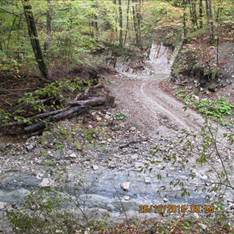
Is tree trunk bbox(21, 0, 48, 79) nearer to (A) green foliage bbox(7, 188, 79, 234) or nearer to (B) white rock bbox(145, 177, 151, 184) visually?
(B) white rock bbox(145, 177, 151, 184)

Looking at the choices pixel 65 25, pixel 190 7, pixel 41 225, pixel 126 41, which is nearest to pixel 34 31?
pixel 65 25

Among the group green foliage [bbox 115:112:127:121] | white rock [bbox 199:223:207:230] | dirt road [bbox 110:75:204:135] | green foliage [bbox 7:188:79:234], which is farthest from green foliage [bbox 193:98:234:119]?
green foliage [bbox 7:188:79:234]

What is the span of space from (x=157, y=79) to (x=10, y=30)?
8544 mm

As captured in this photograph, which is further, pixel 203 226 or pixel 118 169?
pixel 118 169

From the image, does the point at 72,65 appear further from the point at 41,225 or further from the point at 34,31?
the point at 41,225

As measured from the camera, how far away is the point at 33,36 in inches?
475

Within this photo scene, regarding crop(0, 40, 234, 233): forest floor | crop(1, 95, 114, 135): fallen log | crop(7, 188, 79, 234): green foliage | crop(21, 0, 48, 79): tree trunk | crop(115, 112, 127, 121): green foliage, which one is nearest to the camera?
crop(7, 188, 79, 234): green foliage

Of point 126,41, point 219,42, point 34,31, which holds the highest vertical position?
point 34,31

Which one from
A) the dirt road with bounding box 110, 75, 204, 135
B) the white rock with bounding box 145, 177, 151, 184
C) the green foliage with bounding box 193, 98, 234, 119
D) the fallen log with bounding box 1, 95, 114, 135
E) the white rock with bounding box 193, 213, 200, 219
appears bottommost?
the dirt road with bounding box 110, 75, 204, 135

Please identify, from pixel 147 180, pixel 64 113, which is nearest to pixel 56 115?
pixel 64 113

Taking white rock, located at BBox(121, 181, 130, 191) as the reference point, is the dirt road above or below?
below

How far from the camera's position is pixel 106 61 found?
23.0 m

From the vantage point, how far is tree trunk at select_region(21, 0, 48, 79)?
1151 centimetres
